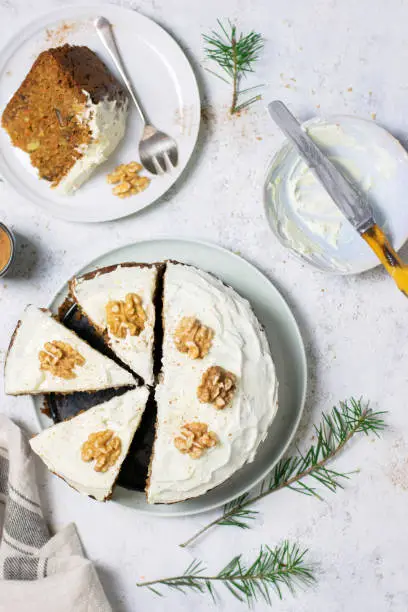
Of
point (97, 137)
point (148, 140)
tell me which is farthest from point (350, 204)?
point (97, 137)

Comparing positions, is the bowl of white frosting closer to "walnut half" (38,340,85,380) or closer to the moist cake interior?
the moist cake interior

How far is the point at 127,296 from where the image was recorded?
8.08 ft

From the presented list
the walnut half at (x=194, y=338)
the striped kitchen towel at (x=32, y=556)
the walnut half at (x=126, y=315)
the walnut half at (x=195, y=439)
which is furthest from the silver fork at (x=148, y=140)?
the striped kitchen towel at (x=32, y=556)

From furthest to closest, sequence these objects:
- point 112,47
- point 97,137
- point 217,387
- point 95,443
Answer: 1. point 112,47
2. point 97,137
3. point 95,443
4. point 217,387

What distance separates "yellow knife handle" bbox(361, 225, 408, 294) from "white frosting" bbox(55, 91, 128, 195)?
1.08 meters

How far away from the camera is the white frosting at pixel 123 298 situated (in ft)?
8.15

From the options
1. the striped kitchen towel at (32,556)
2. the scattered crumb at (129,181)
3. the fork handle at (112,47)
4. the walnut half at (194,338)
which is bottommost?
the striped kitchen towel at (32,556)

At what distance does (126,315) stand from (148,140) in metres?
0.78

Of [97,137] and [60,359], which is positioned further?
[97,137]

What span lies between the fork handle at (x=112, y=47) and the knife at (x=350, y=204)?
629mm

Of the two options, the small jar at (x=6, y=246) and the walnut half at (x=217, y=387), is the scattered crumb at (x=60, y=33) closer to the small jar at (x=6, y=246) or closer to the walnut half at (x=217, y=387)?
the small jar at (x=6, y=246)

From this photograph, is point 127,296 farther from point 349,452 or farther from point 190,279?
point 349,452

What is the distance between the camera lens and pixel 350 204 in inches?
101

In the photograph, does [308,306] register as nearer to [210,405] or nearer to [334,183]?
[334,183]
